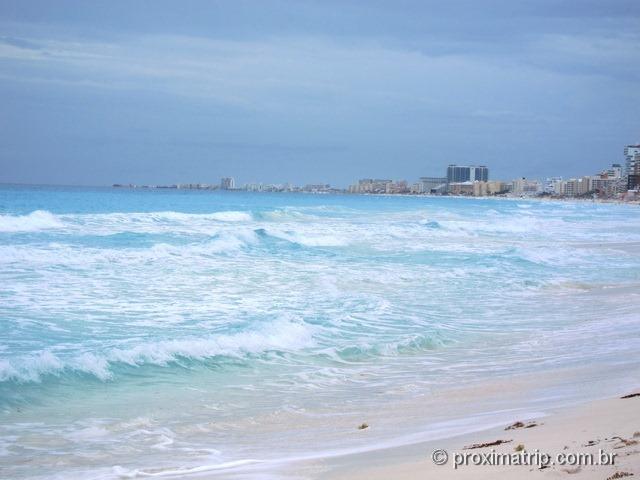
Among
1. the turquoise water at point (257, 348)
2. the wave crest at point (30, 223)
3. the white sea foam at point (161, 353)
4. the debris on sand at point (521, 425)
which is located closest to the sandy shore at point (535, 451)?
the debris on sand at point (521, 425)

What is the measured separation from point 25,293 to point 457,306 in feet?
25.6

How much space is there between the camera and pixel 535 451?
4598mm

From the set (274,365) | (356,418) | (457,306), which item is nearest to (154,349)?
(274,365)

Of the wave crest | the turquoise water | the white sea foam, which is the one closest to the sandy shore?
the turquoise water

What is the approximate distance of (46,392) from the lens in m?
7.40

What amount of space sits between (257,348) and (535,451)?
530 centimetres

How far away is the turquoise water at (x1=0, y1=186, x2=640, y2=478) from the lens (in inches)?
235

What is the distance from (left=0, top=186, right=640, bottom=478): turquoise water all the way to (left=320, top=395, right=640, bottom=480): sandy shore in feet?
1.84

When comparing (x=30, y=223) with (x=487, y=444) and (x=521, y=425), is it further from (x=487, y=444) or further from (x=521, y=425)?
(x=487, y=444)

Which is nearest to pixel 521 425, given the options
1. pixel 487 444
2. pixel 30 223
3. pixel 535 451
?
pixel 487 444

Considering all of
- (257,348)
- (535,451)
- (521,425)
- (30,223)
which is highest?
(30,223)

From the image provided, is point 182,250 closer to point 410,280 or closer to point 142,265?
point 142,265

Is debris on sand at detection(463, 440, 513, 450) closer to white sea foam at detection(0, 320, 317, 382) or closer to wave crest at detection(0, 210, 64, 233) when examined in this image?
white sea foam at detection(0, 320, 317, 382)

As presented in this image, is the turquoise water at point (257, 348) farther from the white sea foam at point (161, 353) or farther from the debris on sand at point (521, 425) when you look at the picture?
the debris on sand at point (521, 425)
